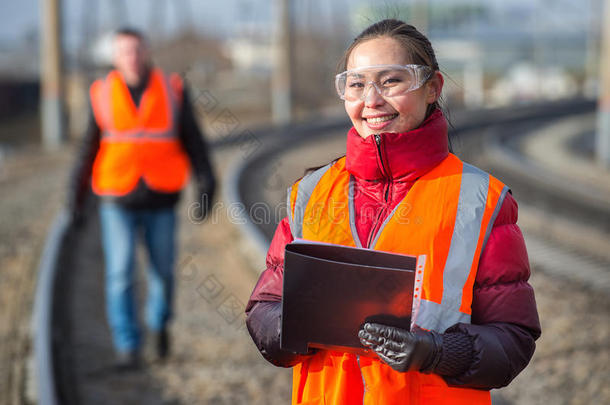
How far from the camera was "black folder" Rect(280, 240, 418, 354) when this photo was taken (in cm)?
185

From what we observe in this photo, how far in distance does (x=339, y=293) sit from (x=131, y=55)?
3.70m

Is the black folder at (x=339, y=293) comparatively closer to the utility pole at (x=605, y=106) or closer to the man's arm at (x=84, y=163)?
the man's arm at (x=84, y=163)

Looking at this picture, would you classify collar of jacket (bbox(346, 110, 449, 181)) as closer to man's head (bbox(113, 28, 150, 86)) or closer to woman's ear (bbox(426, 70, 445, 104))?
woman's ear (bbox(426, 70, 445, 104))

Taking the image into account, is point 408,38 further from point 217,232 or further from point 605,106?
point 605,106

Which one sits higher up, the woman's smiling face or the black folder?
the woman's smiling face

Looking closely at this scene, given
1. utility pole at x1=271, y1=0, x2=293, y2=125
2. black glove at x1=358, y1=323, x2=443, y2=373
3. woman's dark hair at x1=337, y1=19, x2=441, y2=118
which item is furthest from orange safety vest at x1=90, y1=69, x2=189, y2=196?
utility pole at x1=271, y1=0, x2=293, y2=125

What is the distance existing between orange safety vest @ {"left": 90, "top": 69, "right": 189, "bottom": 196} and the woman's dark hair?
3332 millimetres

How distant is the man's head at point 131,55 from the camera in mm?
5102

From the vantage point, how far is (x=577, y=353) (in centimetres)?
546

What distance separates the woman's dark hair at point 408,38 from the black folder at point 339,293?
49 centimetres

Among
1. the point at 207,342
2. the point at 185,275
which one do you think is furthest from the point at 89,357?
the point at 185,275

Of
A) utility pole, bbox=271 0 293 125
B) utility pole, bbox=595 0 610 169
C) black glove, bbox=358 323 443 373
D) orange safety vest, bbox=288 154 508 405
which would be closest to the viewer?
black glove, bbox=358 323 443 373

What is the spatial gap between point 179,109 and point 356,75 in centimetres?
348

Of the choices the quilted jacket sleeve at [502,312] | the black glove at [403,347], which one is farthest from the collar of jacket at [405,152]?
the black glove at [403,347]
